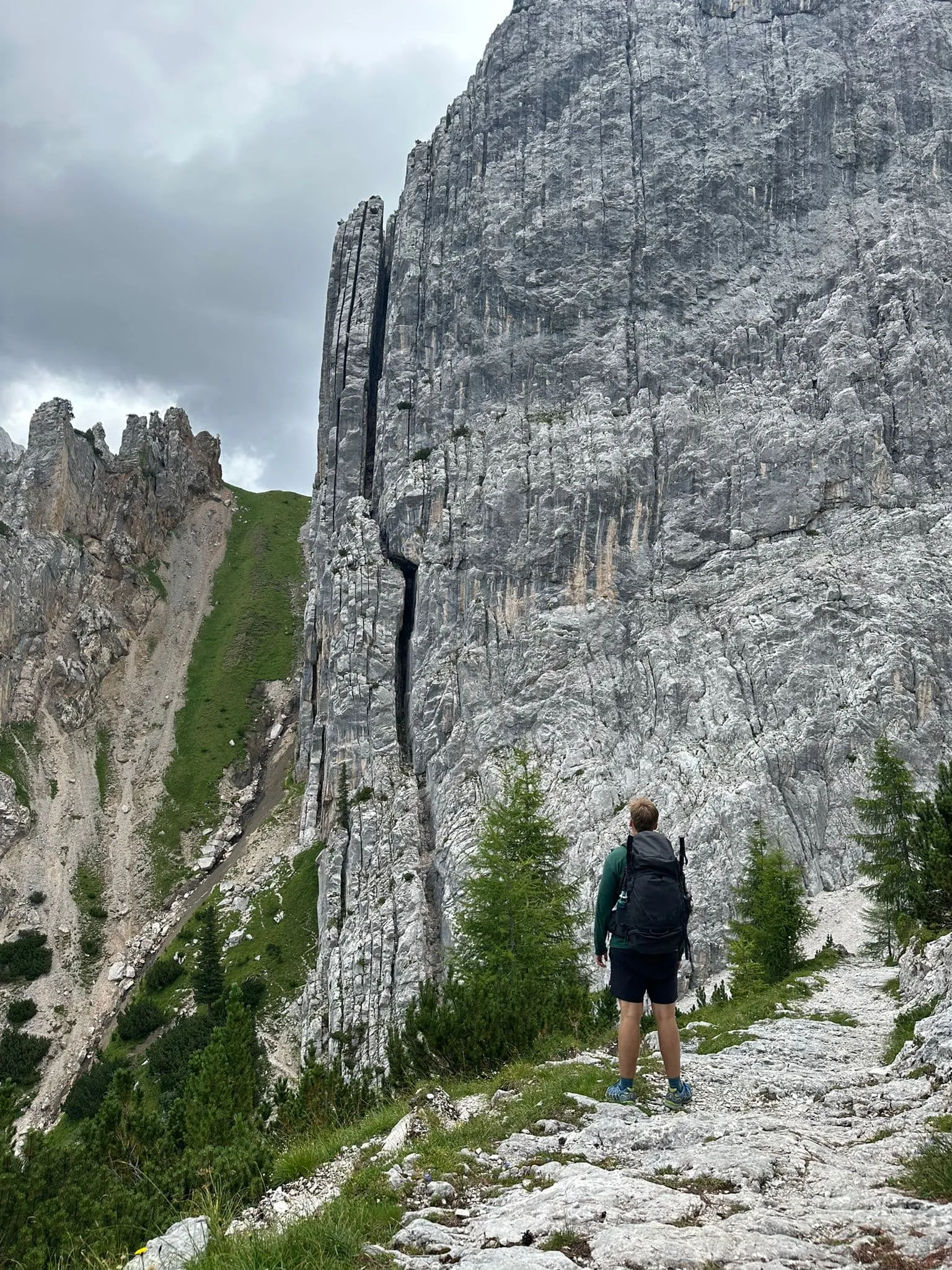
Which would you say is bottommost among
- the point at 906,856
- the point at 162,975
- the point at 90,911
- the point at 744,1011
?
the point at 162,975

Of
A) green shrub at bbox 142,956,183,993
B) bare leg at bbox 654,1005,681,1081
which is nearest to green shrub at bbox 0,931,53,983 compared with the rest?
green shrub at bbox 142,956,183,993

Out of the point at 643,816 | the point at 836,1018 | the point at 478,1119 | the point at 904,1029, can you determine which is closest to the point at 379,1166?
the point at 478,1119

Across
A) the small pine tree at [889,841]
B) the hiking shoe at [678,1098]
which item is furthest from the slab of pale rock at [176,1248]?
the small pine tree at [889,841]

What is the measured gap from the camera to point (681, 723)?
52.2m

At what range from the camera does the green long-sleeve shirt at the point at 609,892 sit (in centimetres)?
827

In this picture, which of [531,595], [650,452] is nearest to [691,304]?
[650,452]

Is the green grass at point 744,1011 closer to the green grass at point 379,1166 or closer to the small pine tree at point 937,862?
the small pine tree at point 937,862

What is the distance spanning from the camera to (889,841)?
1171 inches

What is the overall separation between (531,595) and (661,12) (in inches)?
2578

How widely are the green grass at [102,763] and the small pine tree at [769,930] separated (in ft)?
254

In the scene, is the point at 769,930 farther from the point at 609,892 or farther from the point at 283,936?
the point at 283,936

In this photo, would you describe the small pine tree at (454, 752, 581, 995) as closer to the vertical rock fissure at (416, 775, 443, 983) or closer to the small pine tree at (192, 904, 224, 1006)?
Answer: the vertical rock fissure at (416, 775, 443, 983)

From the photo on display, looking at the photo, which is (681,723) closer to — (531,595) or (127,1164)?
(531,595)

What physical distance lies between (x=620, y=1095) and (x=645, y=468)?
196 feet
